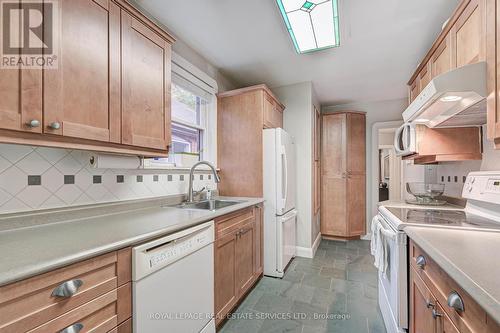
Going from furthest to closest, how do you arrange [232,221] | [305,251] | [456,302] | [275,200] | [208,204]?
[305,251] < [275,200] < [208,204] < [232,221] < [456,302]

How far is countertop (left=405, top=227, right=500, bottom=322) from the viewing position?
57 centimetres

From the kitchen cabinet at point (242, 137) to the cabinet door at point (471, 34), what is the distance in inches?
64.2

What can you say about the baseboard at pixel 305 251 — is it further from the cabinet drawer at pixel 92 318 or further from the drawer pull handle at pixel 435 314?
the cabinet drawer at pixel 92 318

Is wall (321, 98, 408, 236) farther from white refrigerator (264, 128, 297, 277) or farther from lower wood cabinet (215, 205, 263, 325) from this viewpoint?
lower wood cabinet (215, 205, 263, 325)

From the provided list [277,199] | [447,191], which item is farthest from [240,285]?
[447,191]

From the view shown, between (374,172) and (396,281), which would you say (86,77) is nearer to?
(396,281)

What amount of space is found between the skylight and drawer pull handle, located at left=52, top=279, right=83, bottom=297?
1.93m

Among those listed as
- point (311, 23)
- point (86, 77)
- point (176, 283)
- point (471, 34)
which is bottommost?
point (176, 283)

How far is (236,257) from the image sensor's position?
1914mm

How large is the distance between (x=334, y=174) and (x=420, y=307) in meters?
2.92

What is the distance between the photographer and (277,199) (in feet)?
8.20

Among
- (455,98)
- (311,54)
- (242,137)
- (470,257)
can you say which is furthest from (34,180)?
(311,54)

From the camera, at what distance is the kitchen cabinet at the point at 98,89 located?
0.92 meters

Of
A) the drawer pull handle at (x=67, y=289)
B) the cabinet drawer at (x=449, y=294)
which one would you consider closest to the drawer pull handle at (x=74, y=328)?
the drawer pull handle at (x=67, y=289)
